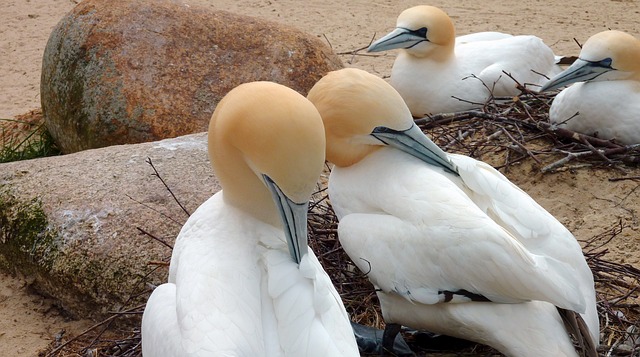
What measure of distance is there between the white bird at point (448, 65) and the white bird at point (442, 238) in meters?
2.77

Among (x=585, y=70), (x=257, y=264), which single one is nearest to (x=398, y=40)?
(x=585, y=70)

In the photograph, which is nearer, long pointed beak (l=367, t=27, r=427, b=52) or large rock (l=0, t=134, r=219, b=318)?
large rock (l=0, t=134, r=219, b=318)

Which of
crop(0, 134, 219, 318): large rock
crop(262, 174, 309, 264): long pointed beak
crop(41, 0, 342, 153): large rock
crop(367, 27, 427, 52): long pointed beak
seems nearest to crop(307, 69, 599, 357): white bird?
crop(262, 174, 309, 264): long pointed beak

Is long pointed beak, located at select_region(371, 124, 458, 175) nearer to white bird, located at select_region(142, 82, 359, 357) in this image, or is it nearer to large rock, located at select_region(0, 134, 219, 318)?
white bird, located at select_region(142, 82, 359, 357)

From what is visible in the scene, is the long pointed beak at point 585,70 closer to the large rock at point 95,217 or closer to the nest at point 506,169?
the nest at point 506,169

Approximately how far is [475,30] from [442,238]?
713 cm

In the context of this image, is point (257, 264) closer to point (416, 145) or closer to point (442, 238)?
point (442, 238)

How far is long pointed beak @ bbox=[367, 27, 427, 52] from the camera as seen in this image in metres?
6.98

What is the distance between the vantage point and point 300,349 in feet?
9.14

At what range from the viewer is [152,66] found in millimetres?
6363

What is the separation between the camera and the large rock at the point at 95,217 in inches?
175

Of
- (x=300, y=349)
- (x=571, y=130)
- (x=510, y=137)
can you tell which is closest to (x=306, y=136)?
(x=300, y=349)

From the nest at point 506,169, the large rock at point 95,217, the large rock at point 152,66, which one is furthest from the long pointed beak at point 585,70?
the large rock at point 95,217

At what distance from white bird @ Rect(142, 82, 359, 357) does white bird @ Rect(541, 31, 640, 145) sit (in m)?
3.22
